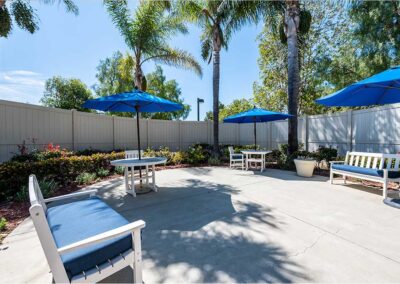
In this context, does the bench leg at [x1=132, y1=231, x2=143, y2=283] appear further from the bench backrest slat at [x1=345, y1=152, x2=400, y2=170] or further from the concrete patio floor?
the bench backrest slat at [x1=345, y1=152, x2=400, y2=170]

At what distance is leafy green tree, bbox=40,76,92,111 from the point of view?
59.0 ft

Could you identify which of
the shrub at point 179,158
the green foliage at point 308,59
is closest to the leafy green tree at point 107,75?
the green foliage at point 308,59

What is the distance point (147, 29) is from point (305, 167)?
8.91 meters

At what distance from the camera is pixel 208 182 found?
5.92 m

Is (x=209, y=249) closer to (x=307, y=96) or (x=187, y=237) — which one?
(x=187, y=237)

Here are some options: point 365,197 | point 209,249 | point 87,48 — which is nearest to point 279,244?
point 209,249

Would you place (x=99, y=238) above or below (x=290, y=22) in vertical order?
below

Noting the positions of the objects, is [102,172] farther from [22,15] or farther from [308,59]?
[308,59]

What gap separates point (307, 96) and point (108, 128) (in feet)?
44.1

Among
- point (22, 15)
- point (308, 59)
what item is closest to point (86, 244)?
point (22, 15)

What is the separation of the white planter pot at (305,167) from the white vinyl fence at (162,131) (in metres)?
3.13

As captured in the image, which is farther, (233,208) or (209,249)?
(233,208)

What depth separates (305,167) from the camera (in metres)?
6.45

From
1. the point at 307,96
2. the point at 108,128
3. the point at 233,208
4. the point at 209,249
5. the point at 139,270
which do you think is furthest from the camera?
the point at 307,96
